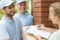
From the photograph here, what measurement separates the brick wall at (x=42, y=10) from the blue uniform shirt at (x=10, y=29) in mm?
282

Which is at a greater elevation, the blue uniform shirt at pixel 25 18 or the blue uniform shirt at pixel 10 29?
the blue uniform shirt at pixel 25 18

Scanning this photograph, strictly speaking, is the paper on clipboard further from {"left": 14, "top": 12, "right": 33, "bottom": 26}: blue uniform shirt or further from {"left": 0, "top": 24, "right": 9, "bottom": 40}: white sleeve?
{"left": 0, "top": 24, "right": 9, "bottom": 40}: white sleeve

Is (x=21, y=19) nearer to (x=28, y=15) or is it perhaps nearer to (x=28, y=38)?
(x=28, y=15)

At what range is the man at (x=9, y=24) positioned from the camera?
247 centimetres

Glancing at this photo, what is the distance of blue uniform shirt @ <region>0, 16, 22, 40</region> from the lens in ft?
8.13

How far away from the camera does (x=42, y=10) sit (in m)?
2.44

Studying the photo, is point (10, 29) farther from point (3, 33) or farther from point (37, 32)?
point (37, 32)

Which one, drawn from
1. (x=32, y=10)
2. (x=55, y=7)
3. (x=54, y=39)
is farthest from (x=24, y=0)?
(x=54, y=39)

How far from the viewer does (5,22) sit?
8.23 feet

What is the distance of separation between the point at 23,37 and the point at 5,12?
0.43 m

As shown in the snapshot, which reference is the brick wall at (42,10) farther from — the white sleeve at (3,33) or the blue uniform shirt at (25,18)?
the white sleeve at (3,33)

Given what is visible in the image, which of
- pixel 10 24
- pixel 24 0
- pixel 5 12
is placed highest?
pixel 24 0

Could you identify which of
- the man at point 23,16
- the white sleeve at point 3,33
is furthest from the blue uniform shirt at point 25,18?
the white sleeve at point 3,33

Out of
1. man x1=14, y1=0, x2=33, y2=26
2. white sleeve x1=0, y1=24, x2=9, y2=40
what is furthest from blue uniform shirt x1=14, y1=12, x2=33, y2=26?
white sleeve x1=0, y1=24, x2=9, y2=40
